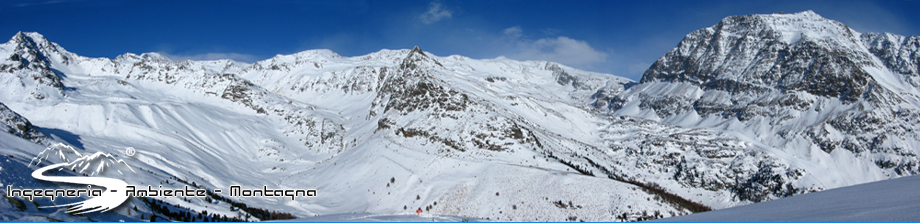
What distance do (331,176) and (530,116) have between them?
60.4 m

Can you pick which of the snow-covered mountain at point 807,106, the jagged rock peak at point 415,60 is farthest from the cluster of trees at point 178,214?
the snow-covered mountain at point 807,106

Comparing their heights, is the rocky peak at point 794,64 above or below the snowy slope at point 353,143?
above

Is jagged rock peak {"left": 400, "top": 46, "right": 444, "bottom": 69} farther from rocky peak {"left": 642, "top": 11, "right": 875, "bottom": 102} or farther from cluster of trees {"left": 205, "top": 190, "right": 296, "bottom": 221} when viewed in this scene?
rocky peak {"left": 642, "top": 11, "right": 875, "bottom": 102}

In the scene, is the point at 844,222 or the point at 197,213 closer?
the point at 844,222

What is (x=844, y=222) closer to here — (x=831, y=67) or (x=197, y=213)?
(x=197, y=213)

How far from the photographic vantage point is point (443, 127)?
259 ft

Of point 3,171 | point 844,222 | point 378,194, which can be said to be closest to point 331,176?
point 378,194

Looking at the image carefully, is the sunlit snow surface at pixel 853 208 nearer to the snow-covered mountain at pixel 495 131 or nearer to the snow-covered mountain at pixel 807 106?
the snow-covered mountain at pixel 495 131

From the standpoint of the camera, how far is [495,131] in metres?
74.8

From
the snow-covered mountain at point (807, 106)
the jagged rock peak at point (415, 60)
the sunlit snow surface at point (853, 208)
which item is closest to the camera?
the sunlit snow surface at point (853, 208)

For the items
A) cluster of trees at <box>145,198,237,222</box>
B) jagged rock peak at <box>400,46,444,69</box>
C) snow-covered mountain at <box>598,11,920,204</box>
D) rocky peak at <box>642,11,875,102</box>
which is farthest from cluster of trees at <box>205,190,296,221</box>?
rocky peak at <box>642,11,875,102</box>

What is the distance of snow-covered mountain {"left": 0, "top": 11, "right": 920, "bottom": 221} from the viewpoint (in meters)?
53.7

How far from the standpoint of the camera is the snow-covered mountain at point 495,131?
5369 cm

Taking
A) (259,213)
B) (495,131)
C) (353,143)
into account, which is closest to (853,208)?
(259,213)
